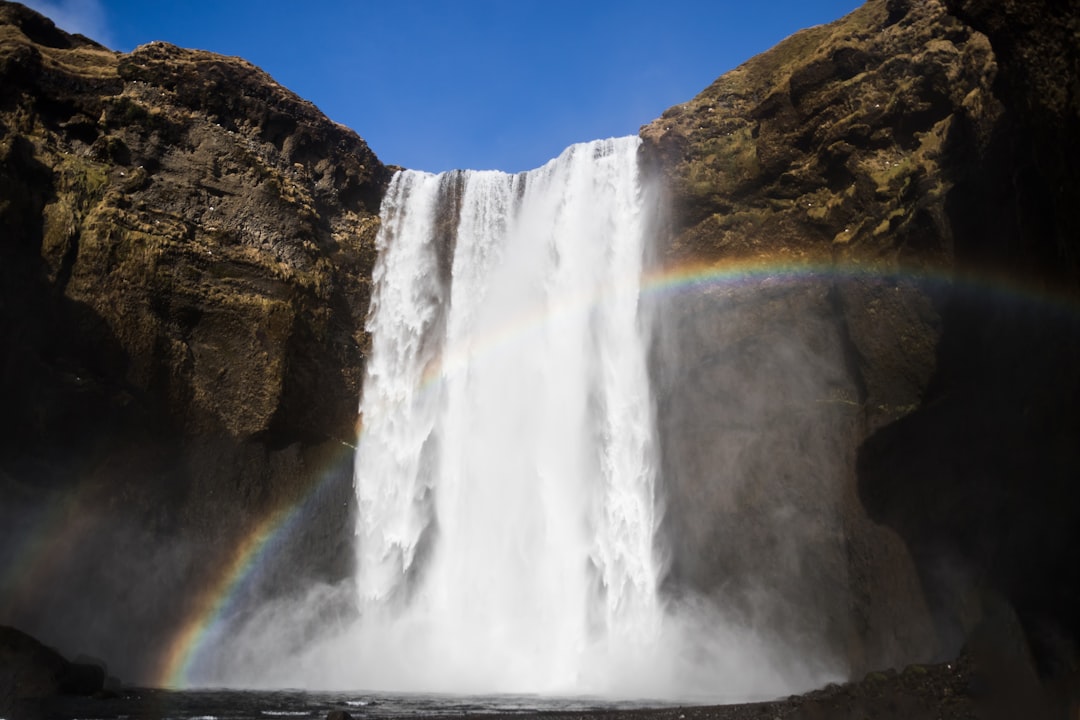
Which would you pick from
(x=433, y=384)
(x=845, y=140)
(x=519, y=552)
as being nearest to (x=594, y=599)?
(x=519, y=552)

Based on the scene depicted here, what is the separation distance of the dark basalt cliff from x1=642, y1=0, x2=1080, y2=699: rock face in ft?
0.28

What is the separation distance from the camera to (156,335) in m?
25.5

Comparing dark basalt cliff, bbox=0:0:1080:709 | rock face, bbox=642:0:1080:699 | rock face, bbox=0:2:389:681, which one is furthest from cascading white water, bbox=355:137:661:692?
rock face, bbox=0:2:389:681

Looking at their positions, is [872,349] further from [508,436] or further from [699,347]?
[508,436]

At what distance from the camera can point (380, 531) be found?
2830 centimetres

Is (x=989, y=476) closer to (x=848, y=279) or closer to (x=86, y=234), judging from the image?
(x=848, y=279)

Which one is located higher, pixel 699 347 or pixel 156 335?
pixel 156 335

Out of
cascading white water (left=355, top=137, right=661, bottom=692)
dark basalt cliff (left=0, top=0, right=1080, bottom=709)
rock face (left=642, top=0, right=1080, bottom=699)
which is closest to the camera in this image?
rock face (left=642, top=0, right=1080, bottom=699)

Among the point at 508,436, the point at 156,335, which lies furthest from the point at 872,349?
the point at 156,335

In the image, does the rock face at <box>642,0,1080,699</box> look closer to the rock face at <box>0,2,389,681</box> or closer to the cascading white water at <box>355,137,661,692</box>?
the cascading white water at <box>355,137,661,692</box>

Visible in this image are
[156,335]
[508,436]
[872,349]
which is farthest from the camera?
[508,436]

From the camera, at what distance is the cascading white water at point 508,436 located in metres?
24.8

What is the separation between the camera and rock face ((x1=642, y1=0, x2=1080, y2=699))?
1680 centimetres

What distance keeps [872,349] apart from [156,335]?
21974 millimetres
